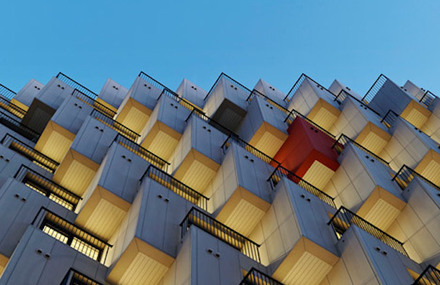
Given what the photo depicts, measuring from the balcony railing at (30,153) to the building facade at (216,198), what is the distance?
0.09 meters

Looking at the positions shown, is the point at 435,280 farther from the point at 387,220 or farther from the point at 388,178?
the point at 388,178

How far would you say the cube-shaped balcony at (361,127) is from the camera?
2988 cm

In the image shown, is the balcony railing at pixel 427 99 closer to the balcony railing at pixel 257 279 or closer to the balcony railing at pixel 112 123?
the balcony railing at pixel 112 123

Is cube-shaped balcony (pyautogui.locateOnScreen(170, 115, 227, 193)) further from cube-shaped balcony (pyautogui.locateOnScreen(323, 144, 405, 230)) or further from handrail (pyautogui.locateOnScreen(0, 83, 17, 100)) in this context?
handrail (pyautogui.locateOnScreen(0, 83, 17, 100))

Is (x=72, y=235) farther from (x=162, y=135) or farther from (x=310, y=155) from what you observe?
(x=310, y=155)

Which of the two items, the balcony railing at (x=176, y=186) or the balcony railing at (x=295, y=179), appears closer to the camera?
the balcony railing at (x=176, y=186)

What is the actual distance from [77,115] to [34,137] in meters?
4.71

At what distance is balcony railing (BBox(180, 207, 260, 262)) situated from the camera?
1893cm

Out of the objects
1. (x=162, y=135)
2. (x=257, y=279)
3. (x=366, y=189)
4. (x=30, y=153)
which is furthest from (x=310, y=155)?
(x=30, y=153)

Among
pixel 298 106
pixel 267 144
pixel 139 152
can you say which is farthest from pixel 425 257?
pixel 298 106

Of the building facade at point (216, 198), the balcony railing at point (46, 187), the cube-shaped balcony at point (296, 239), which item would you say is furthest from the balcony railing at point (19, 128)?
the cube-shaped balcony at point (296, 239)

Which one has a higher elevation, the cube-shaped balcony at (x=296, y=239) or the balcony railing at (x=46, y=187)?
the cube-shaped balcony at (x=296, y=239)

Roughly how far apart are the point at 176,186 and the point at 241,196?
13.3 feet

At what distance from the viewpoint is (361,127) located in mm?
30562
